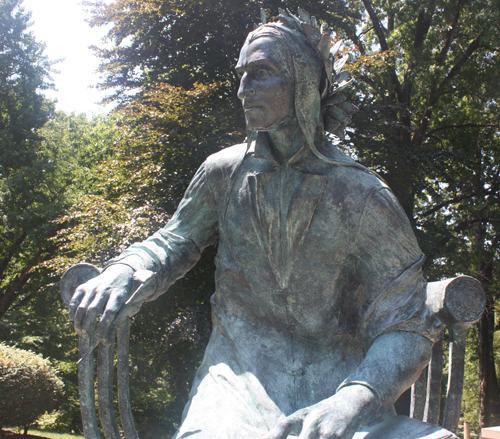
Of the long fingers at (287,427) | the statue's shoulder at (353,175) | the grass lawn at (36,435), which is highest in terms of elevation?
the statue's shoulder at (353,175)

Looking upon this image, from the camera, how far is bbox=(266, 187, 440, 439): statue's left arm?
5.79 feet

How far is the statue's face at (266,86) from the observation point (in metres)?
2.33

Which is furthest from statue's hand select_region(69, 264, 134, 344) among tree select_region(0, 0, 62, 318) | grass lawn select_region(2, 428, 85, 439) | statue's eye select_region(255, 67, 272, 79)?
tree select_region(0, 0, 62, 318)

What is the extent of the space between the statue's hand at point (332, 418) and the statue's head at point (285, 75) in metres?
1.07

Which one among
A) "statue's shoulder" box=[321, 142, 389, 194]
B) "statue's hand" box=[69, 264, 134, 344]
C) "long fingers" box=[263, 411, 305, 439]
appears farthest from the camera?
"statue's shoulder" box=[321, 142, 389, 194]

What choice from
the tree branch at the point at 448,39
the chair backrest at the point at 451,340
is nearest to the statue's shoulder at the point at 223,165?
the chair backrest at the point at 451,340

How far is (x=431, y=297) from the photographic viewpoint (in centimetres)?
267

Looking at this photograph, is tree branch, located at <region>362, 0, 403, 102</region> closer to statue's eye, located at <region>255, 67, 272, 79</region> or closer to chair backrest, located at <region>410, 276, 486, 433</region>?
chair backrest, located at <region>410, 276, 486, 433</region>

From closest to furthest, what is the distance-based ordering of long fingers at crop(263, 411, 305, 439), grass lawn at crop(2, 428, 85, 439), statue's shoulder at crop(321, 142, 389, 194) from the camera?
1. long fingers at crop(263, 411, 305, 439)
2. statue's shoulder at crop(321, 142, 389, 194)
3. grass lawn at crop(2, 428, 85, 439)

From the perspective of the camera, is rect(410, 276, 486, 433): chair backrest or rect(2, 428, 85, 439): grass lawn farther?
rect(2, 428, 85, 439): grass lawn

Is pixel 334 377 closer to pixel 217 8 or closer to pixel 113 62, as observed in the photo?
pixel 217 8

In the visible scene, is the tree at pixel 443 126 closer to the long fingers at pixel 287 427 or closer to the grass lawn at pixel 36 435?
the long fingers at pixel 287 427

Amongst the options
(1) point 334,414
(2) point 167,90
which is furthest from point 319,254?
(2) point 167,90

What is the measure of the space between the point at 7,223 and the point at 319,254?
53.4 feet
